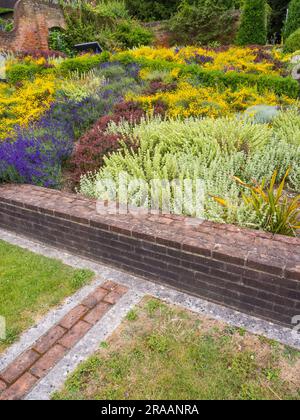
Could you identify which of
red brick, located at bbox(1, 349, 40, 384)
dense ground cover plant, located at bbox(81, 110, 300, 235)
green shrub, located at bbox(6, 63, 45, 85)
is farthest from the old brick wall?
red brick, located at bbox(1, 349, 40, 384)

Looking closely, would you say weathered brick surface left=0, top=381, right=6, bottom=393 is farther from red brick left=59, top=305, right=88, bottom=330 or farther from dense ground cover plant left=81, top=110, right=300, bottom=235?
dense ground cover plant left=81, top=110, right=300, bottom=235

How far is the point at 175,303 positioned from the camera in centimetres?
300

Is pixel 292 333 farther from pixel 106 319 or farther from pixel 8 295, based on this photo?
pixel 8 295

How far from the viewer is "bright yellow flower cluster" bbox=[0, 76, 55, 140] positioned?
7.44 meters

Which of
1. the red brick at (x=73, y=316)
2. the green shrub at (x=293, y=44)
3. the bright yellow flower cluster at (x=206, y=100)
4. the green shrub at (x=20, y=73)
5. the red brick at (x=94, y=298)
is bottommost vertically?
the red brick at (x=73, y=316)

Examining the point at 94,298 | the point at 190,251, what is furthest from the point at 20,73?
the point at 190,251

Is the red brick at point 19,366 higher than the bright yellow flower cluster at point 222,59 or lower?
lower

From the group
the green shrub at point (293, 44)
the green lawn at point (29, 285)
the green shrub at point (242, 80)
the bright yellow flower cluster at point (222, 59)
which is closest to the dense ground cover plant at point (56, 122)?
the green lawn at point (29, 285)

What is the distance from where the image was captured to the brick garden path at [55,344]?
93.7 inches

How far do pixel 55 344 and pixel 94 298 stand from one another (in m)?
0.58

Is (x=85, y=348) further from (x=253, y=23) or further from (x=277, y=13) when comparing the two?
(x=277, y=13)

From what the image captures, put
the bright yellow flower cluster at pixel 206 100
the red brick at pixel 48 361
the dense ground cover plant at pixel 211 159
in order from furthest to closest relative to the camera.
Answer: the bright yellow flower cluster at pixel 206 100 → the dense ground cover plant at pixel 211 159 → the red brick at pixel 48 361

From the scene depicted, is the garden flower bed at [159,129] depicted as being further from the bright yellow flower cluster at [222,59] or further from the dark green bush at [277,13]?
the dark green bush at [277,13]

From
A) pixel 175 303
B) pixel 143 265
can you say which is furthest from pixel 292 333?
pixel 143 265
